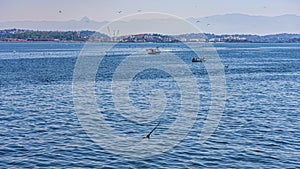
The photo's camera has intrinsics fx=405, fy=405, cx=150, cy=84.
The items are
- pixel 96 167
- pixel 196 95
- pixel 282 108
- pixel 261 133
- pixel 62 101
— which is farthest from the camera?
pixel 196 95

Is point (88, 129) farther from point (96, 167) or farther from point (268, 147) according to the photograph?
point (268, 147)

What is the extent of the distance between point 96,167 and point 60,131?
10.4m

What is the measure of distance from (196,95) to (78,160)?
30.8 meters

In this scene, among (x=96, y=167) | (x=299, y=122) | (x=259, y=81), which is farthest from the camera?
(x=259, y=81)

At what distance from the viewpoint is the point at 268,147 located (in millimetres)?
32188

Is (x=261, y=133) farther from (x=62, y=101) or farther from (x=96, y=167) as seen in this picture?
(x=62, y=101)

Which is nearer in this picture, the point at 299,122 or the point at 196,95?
the point at 299,122

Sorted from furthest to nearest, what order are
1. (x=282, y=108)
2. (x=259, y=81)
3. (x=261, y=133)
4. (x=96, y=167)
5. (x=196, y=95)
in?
(x=259, y=81), (x=196, y=95), (x=282, y=108), (x=261, y=133), (x=96, y=167)

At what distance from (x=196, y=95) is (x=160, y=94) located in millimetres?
5270

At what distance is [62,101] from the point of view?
175 ft

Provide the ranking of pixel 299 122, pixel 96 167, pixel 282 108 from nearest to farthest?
pixel 96 167, pixel 299 122, pixel 282 108

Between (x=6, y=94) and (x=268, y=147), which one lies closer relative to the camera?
(x=268, y=147)

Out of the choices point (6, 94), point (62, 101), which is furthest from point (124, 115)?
point (6, 94)

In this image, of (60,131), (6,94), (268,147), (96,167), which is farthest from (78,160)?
(6,94)
